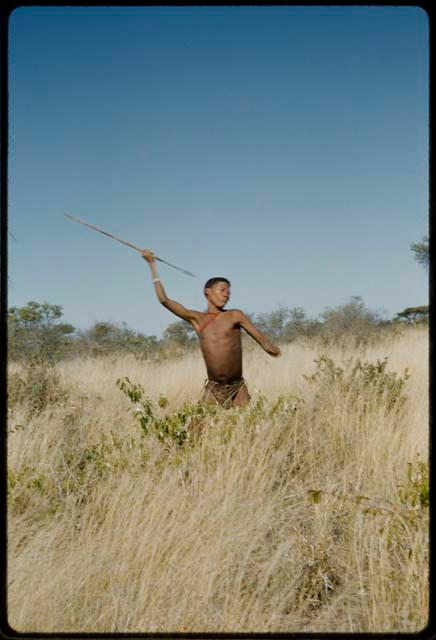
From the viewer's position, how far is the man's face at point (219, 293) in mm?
4742

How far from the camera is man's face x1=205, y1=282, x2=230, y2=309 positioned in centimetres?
474

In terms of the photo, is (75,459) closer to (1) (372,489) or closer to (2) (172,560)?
(2) (172,560)

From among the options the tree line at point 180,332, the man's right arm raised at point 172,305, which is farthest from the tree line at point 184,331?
the man's right arm raised at point 172,305

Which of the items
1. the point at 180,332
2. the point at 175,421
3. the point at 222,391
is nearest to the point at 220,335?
the point at 222,391

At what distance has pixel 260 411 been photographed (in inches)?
175

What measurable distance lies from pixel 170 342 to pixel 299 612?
14.0 meters

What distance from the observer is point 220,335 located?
4812 millimetres

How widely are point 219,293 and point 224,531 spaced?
2.13 m

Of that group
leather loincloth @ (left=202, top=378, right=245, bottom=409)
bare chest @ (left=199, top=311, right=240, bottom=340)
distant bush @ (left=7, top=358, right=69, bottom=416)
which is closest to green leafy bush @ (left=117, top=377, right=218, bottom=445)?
leather loincloth @ (left=202, top=378, right=245, bottom=409)

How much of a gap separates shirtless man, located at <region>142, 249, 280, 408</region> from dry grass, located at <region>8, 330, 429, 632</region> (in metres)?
0.42

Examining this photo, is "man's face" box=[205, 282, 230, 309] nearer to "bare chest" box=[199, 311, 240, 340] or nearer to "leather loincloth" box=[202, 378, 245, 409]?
"bare chest" box=[199, 311, 240, 340]

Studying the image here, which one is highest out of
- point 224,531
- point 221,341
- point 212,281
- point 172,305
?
point 212,281

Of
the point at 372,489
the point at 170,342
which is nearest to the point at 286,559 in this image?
the point at 372,489

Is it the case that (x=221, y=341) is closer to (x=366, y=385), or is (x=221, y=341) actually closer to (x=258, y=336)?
(x=258, y=336)
